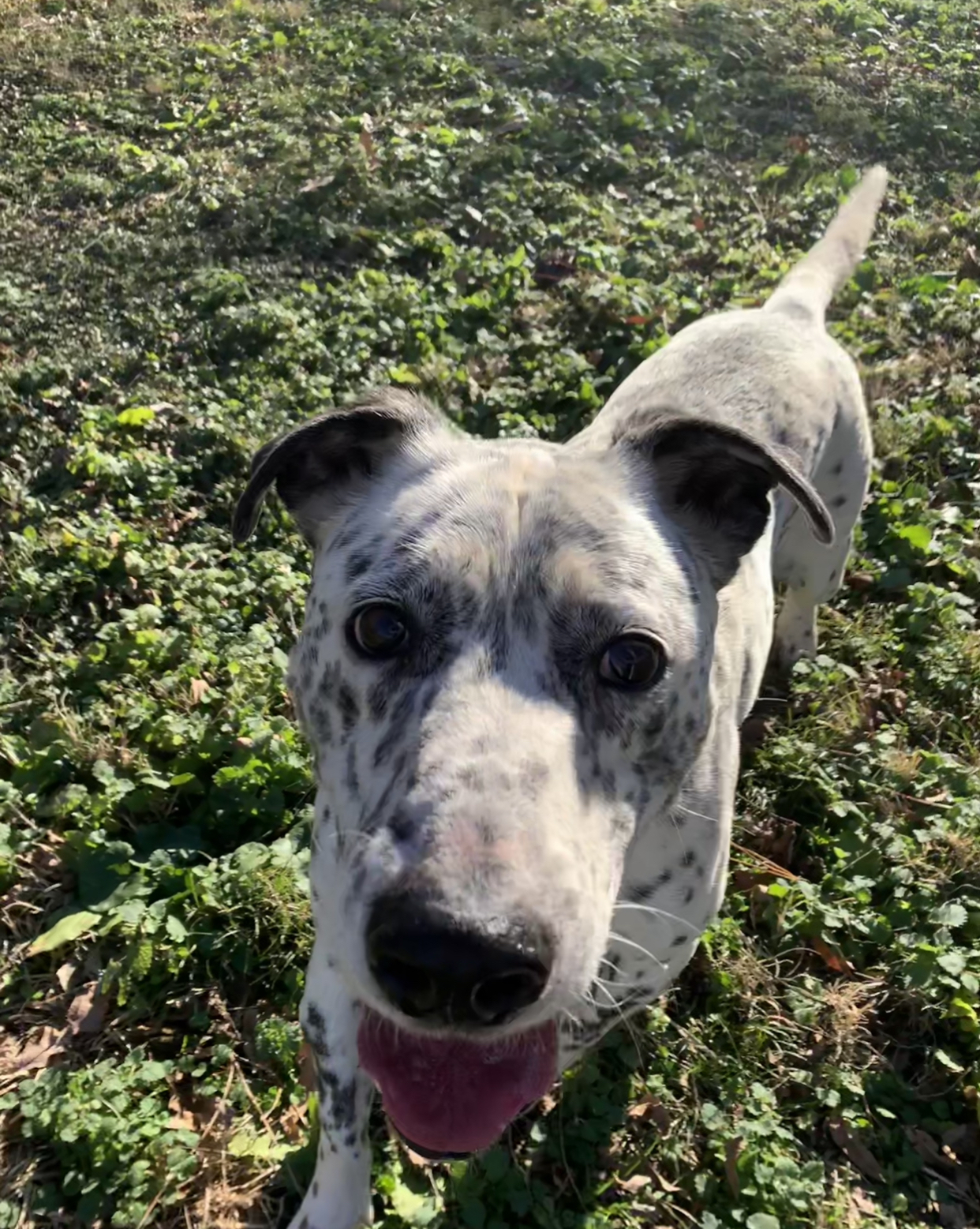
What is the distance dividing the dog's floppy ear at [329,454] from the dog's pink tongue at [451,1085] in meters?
1.49

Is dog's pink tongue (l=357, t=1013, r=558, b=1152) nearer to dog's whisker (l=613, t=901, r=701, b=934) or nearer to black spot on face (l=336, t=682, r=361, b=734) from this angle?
dog's whisker (l=613, t=901, r=701, b=934)

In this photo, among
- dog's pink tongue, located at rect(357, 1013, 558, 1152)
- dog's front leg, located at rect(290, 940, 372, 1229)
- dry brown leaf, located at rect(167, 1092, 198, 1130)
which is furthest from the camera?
dry brown leaf, located at rect(167, 1092, 198, 1130)

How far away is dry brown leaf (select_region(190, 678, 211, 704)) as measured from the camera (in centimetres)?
429

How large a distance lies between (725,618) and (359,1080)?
1.83 meters

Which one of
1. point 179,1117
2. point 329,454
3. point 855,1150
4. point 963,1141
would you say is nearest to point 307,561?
point 329,454

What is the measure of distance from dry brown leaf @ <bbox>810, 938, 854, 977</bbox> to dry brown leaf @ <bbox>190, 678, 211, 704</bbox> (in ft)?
8.82

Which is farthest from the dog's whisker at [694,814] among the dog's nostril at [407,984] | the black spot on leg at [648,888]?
the dog's nostril at [407,984]

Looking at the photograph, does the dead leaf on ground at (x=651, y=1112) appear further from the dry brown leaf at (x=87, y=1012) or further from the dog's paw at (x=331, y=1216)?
the dry brown leaf at (x=87, y=1012)

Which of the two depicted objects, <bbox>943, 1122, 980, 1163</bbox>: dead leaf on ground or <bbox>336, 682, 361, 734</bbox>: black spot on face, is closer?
<bbox>336, 682, 361, 734</bbox>: black spot on face

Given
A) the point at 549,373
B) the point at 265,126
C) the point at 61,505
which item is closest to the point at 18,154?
the point at 265,126

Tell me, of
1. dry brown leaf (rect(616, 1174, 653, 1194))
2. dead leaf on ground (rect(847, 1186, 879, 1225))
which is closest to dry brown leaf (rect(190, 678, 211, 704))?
dry brown leaf (rect(616, 1174, 653, 1194))

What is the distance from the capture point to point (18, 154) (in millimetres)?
8008

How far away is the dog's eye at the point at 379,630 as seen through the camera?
2.38 metres

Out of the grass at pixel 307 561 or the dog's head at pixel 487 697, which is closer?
the dog's head at pixel 487 697
